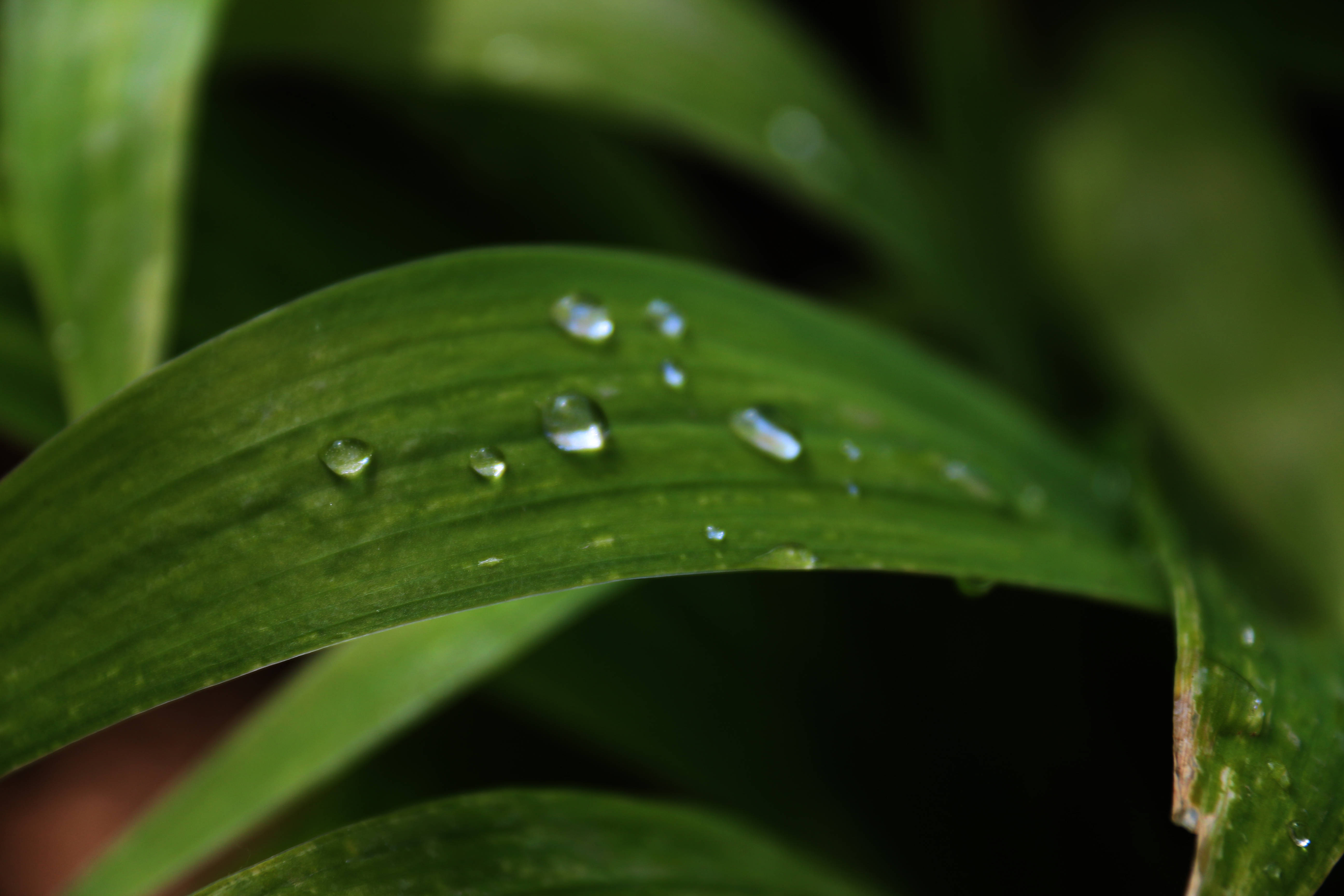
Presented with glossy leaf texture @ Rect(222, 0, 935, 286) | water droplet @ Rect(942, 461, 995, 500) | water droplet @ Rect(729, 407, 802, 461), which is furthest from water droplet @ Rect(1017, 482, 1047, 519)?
glossy leaf texture @ Rect(222, 0, 935, 286)

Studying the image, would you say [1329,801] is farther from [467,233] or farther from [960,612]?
[467,233]

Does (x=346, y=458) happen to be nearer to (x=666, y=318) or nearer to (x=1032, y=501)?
(x=666, y=318)

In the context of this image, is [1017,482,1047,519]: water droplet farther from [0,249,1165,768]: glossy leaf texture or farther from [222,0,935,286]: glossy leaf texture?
[222,0,935,286]: glossy leaf texture

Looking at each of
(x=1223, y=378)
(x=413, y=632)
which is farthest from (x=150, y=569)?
(x=1223, y=378)

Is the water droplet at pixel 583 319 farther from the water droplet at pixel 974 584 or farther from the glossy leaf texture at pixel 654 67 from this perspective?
the glossy leaf texture at pixel 654 67

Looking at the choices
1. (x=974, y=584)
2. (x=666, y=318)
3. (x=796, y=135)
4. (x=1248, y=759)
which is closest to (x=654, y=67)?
(x=796, y=135)
